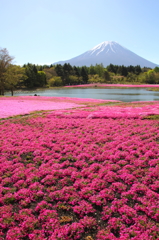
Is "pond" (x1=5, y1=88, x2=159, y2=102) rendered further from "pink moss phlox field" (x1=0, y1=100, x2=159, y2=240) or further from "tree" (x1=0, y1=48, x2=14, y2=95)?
"pink moss phlox field" (x1=0, y1=100, x2=159, y2=240)

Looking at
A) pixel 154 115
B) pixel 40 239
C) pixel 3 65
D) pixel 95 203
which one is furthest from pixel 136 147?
pixel 3 65

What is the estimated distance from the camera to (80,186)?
8094 mm

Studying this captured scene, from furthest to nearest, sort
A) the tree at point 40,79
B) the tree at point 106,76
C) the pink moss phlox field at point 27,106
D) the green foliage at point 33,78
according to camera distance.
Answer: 1. the tree at point 106,76
2. the tree at point 40,79
3. the green foliage at point 33,78
4. the pink moss phlox field at point 27,106

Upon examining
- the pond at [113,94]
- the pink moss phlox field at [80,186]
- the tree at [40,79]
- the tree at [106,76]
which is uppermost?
the tree at [106,76]

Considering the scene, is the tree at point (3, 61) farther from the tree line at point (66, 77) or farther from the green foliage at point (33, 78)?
the green foliage at point (33, 78)

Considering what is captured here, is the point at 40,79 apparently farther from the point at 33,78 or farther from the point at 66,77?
the point at 66,77

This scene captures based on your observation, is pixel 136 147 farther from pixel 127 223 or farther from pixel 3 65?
pixel 3 65

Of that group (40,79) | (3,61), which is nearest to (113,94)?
(3,61)

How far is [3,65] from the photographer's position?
2442 inches

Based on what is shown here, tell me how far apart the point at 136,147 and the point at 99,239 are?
7.65 metres

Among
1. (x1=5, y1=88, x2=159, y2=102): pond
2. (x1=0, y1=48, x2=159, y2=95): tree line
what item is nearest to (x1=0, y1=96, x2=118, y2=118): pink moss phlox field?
(x1=5, y1=88, x2=159, y2=102): pond

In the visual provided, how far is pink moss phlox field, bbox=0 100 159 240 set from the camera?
5.80m

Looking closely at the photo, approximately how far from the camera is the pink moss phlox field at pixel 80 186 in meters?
5.80

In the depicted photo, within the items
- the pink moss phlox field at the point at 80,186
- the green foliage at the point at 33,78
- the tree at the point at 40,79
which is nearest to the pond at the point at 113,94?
the green foliage at the point at 33,78
